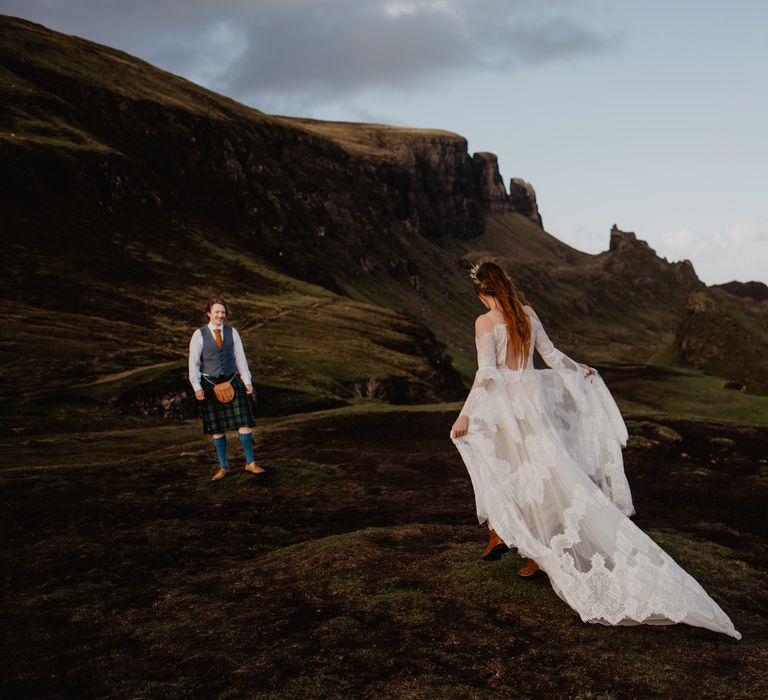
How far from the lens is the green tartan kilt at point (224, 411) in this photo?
16016 millimetres

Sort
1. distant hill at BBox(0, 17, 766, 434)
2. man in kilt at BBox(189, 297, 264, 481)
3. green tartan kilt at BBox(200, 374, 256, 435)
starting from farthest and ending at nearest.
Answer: distant hill at BBox(0, 17, 766, 434) → green tartan kilt at BBox(200, 374, 256, 435) → man in kilt at BBox(189, 297, 264, 481)

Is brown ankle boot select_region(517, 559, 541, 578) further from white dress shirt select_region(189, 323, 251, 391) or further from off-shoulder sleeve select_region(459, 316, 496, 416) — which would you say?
white dress shirt select_region(189, 323, 251, 391)

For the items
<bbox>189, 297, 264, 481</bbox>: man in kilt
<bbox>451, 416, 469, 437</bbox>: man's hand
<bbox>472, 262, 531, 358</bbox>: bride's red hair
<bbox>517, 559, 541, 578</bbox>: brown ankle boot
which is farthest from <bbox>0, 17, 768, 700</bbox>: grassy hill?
<bbox>472, 262, 531, 358</bbox>: bride's red hair

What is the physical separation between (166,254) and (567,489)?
9978 cm

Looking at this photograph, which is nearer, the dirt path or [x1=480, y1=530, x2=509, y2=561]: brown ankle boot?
[x1=480, y1=530, x2=509, y2=561]: brown ankle boot

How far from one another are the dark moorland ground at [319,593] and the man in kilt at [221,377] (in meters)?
1.02

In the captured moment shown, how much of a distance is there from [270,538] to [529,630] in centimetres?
591

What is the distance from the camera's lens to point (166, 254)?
99688 mm

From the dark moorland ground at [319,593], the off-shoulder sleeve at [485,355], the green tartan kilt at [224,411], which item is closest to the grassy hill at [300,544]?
the dark moorland ground at [319,593]

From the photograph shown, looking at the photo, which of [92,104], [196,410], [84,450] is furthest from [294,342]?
[92,104]

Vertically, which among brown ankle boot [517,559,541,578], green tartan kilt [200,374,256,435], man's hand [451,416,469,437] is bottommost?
brown ankle boot [517,559,541,578]

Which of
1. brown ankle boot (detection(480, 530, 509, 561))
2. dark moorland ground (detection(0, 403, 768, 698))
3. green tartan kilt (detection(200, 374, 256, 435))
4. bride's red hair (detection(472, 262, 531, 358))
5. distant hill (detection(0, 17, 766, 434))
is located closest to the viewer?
dark moorland ground (detection(0, 403, 768, 698))

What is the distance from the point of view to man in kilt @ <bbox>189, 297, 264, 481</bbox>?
15.7 metres

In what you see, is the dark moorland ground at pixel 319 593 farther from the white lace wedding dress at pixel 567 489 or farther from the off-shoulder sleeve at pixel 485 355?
the off-shoulder sleeve at pixel 485 355
